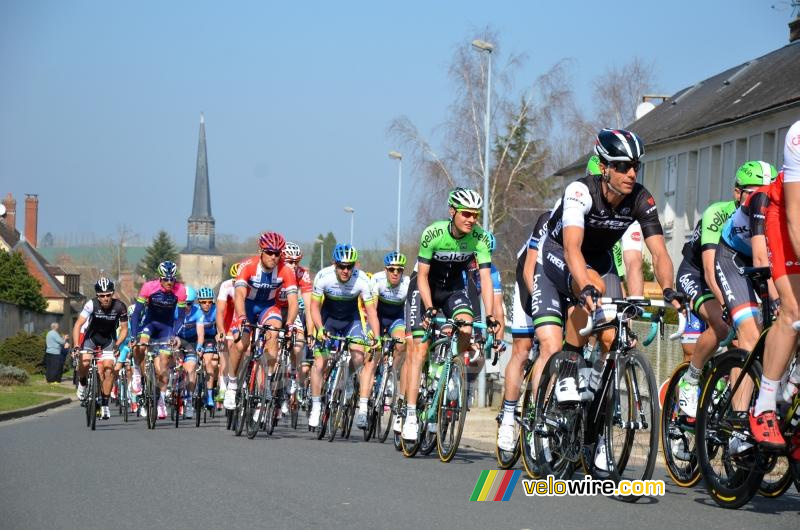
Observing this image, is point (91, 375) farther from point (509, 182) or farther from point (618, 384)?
point (509, 182)

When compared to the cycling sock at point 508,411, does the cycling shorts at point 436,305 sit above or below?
above

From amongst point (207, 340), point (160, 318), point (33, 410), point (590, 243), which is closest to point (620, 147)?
point (590, 243)

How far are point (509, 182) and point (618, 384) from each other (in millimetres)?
55368

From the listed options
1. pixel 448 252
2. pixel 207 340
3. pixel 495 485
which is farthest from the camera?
pixel 207 340

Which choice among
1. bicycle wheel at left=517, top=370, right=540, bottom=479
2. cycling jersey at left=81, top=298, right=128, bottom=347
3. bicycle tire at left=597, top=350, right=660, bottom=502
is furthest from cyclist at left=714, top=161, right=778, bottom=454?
cycling jersey at left=81, top=298, right=128, bottom=347

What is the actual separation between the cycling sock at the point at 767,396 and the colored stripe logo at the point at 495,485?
1.85 m

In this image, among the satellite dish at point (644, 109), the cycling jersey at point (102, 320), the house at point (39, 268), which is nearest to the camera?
the cycling jersey at point (102, 320)

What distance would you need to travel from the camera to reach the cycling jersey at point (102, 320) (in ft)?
59.8

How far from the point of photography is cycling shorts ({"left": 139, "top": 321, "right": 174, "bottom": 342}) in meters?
19.4

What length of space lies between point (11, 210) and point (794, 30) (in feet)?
260

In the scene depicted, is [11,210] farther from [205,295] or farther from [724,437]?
[724,437]

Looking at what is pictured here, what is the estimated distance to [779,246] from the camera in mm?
7086

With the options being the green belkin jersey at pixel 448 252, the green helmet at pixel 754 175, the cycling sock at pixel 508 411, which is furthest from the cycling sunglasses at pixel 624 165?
the green belkin jersey at pixel 448 252

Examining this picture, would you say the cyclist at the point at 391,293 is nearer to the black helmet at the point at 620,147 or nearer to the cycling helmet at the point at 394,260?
the cycling helmet at the point at 394,260
